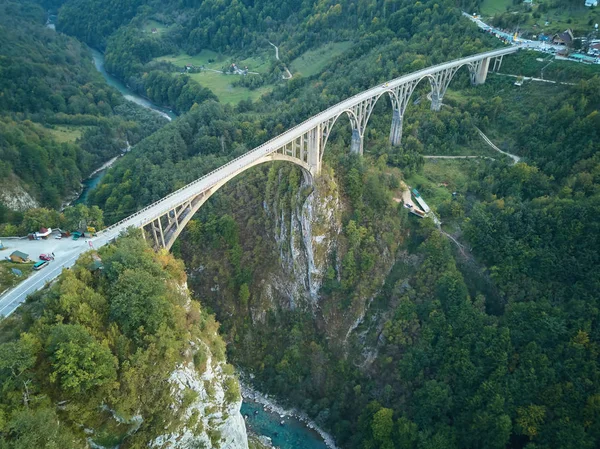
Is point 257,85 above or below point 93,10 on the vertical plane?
below

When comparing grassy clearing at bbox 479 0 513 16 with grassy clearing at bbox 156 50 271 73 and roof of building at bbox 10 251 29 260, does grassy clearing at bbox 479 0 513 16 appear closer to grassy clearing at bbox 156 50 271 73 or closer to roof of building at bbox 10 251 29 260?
grassy clearing at bbox 156 50 271 73

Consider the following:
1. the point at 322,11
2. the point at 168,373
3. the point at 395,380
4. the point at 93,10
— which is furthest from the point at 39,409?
the point at 93,10

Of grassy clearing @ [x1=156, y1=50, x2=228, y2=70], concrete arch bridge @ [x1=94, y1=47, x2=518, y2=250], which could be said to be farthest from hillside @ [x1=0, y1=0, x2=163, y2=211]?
concrete arch bridge @ [x1=94, y1=47, x2=518, y2=250]

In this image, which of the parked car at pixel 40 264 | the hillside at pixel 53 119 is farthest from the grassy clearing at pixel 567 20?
the parked car at pixel 40 264

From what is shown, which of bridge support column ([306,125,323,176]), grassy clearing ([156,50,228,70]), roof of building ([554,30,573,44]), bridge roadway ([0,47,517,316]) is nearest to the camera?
bridge roadway ([0,47,517,316])

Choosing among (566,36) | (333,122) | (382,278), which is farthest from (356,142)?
(566,36)

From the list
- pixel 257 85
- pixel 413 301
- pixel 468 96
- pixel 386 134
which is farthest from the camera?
pixel 257 85

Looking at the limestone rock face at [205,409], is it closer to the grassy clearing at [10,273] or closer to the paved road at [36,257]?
the paved road at [36,257]

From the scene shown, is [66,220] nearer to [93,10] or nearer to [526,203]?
[526,203]
